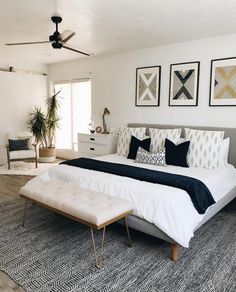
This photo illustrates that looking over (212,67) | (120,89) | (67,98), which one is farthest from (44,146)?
(212,67)

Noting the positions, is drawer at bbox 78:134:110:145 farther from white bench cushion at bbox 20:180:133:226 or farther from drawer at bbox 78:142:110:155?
white bench cushion at bbox 20:180:133:226

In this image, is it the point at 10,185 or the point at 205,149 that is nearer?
the point at 205,149

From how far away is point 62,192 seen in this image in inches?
109

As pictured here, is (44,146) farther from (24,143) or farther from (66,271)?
(66,271)

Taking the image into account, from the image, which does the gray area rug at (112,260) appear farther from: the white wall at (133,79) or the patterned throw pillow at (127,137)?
the white wall at (133,79)

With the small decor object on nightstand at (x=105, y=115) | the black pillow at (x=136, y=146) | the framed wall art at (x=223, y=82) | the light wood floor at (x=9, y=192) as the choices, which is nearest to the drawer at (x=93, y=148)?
the small decor object on nightstand at (x=105, y=115)

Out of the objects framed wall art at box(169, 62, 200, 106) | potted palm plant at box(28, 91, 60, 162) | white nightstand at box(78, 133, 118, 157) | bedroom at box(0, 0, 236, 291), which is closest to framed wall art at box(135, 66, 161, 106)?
Answer: bedroom at box(0, 0, 236, 291)

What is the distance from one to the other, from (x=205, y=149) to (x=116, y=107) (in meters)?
2.41

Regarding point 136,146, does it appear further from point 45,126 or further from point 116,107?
point 45,126

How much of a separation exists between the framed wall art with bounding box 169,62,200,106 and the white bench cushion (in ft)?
8.18

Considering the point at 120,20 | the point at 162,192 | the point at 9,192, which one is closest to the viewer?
the point at 162,192

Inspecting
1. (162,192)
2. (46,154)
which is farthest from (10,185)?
(162,192)

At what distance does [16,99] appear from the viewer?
6305 mm

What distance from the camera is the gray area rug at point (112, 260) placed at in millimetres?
2039
